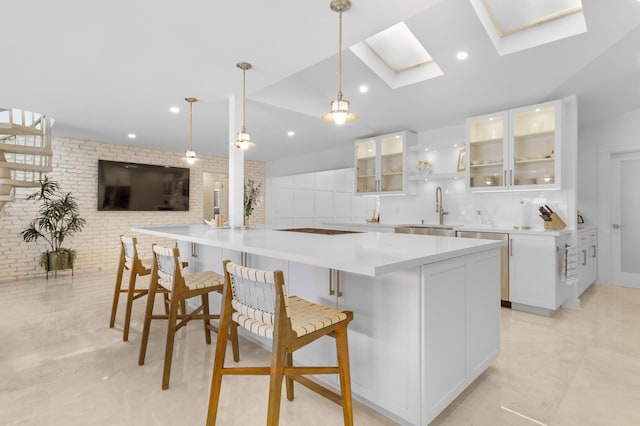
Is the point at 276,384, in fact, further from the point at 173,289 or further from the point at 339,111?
the point at 339,111

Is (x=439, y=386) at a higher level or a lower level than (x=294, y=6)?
lower

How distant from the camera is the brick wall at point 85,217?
5.34m

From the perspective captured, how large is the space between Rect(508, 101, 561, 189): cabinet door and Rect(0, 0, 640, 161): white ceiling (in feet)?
0.57

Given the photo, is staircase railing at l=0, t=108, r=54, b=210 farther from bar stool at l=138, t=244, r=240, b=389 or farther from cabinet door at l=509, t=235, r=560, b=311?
cabinet door at l=509, t=235, r=560, b=311

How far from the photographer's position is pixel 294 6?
7.22ft

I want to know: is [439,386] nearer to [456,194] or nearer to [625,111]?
[456,194]

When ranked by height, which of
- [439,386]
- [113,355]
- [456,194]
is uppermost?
[456,194]

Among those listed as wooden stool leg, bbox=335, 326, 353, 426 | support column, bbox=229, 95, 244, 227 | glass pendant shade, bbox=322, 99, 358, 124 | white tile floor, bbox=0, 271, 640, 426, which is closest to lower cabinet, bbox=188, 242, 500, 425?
white tile floor, bbox=0, 271, 640, 426

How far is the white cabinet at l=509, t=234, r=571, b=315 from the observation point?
11.3 feet

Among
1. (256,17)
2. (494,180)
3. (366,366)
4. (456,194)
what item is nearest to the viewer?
(366,366)

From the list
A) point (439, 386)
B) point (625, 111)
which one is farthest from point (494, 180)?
point (439, 386)

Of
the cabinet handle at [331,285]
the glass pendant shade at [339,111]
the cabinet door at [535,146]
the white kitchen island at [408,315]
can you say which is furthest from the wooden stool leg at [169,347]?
the cabinet door at [535,146]

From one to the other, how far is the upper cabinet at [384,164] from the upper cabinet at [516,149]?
99 cm

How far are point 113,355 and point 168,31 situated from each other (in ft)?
8.31
